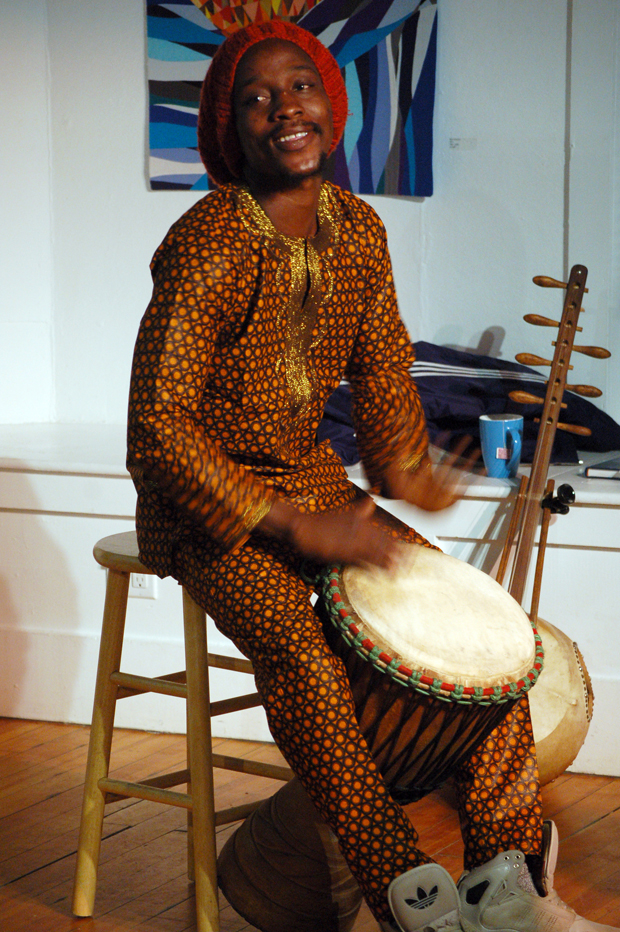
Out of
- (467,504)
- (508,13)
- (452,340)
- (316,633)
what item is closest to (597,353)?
(467,504)

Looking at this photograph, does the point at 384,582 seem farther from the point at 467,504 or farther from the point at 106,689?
the point at 467,504

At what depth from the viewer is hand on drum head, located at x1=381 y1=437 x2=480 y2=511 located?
1938 mm

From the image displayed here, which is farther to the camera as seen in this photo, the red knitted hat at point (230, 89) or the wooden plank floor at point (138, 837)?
the wooden plank floor at point (138, 837)

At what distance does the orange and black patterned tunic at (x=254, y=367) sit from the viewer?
160 cm

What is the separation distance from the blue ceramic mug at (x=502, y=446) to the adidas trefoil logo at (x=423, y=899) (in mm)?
1498

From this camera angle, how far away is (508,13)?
3.46 m

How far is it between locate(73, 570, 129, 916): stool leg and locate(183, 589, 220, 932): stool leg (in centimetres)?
19

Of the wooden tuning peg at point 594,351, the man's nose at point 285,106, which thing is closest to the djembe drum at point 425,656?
the man's nose at point 285,106

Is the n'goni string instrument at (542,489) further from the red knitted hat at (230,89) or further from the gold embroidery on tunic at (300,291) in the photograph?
the red knitted hat at (230,89)

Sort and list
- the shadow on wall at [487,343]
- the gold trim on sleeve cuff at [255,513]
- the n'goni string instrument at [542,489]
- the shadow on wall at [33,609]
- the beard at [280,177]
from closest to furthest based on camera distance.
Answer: the gold trim on sleeve cuff at [255,513] → the beard at [280,177] → the n'goni string instrument at [542,489] → the shadow on wall at [33,609] → the shadow on wall at [487,343]

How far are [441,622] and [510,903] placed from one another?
0.42 meters

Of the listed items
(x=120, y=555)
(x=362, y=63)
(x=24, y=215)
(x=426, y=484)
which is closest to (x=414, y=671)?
(x=426, y=484)

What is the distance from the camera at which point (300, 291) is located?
1.77 meters

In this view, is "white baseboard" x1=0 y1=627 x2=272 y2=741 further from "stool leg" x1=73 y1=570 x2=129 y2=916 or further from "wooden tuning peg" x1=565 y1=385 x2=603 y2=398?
"wooden tuning peg" x1=565 y1=385 x2=603 y2=398
